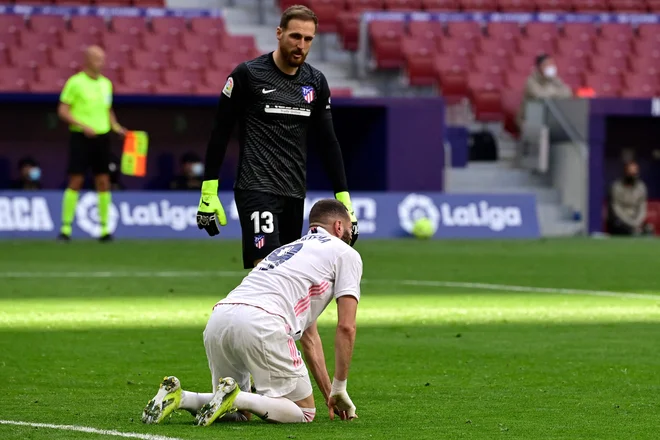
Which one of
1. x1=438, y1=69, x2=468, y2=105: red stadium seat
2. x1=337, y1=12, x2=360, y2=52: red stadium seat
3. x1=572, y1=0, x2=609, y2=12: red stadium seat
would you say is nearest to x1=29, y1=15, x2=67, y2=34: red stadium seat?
x1=337, y1=12, x2=360, y2=52: red stadium seat

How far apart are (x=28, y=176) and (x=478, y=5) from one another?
10771 mm

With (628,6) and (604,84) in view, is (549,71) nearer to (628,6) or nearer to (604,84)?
(604,84)

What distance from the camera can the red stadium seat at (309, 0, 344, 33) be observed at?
27078 mm

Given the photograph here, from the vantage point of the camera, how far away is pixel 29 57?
2372 centimetres

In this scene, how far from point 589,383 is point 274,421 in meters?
2.13

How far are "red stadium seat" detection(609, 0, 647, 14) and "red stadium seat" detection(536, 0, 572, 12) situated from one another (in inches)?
41.7

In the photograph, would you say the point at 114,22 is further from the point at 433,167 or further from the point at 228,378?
the point at 228,378

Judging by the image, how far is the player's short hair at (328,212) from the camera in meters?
6.57

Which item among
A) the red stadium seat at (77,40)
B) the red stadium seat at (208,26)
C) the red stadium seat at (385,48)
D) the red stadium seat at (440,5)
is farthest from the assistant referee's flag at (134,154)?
the red stadium seat at (440,5)

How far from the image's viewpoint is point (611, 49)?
27922mm

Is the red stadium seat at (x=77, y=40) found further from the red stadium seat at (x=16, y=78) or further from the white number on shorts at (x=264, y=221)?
the white number on shorts at (x=264, y=221)

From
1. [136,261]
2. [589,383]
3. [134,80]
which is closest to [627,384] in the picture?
[589,383]

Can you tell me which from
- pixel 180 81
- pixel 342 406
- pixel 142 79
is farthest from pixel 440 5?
pixel 342 406

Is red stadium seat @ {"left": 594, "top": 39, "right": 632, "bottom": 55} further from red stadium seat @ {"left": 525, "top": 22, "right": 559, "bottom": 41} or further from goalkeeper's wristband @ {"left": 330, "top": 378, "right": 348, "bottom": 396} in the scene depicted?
goalkeeper's wristband @ {"left": 330, "top": 378, "right": 348, "bottom": 396}
